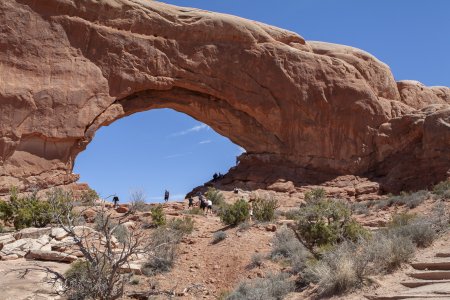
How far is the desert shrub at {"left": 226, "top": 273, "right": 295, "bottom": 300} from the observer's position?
9.39 metres

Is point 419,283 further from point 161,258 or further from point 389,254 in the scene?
point 161,258

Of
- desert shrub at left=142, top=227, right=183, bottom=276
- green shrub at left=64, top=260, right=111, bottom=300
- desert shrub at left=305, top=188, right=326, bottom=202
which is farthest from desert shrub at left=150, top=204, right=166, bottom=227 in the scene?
desert shrub at left=305, top=188, right=326, bottom=202

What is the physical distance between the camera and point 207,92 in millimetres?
26766

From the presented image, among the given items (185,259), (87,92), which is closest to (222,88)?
(87,92)

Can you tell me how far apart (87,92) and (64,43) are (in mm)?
2539

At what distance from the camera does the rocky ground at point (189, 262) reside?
9.89m

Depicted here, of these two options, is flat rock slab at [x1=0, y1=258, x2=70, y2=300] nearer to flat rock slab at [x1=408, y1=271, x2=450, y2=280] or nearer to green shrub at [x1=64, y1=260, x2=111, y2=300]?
green shrub at [x1=64, y1=260, x2=111, y2=300]

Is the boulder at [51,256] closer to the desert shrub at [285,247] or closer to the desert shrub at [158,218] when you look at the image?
the desert shrub at [158,218]

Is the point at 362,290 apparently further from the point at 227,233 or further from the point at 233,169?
the point at 233,169

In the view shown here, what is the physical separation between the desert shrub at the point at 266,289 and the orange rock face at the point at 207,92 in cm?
1452

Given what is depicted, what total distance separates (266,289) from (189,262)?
140 inches

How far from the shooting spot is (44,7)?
924 inches

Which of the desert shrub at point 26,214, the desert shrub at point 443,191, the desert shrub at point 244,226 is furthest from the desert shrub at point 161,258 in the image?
the desert shrub at point 443,191

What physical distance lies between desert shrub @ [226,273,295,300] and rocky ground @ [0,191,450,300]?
278 millimetres
